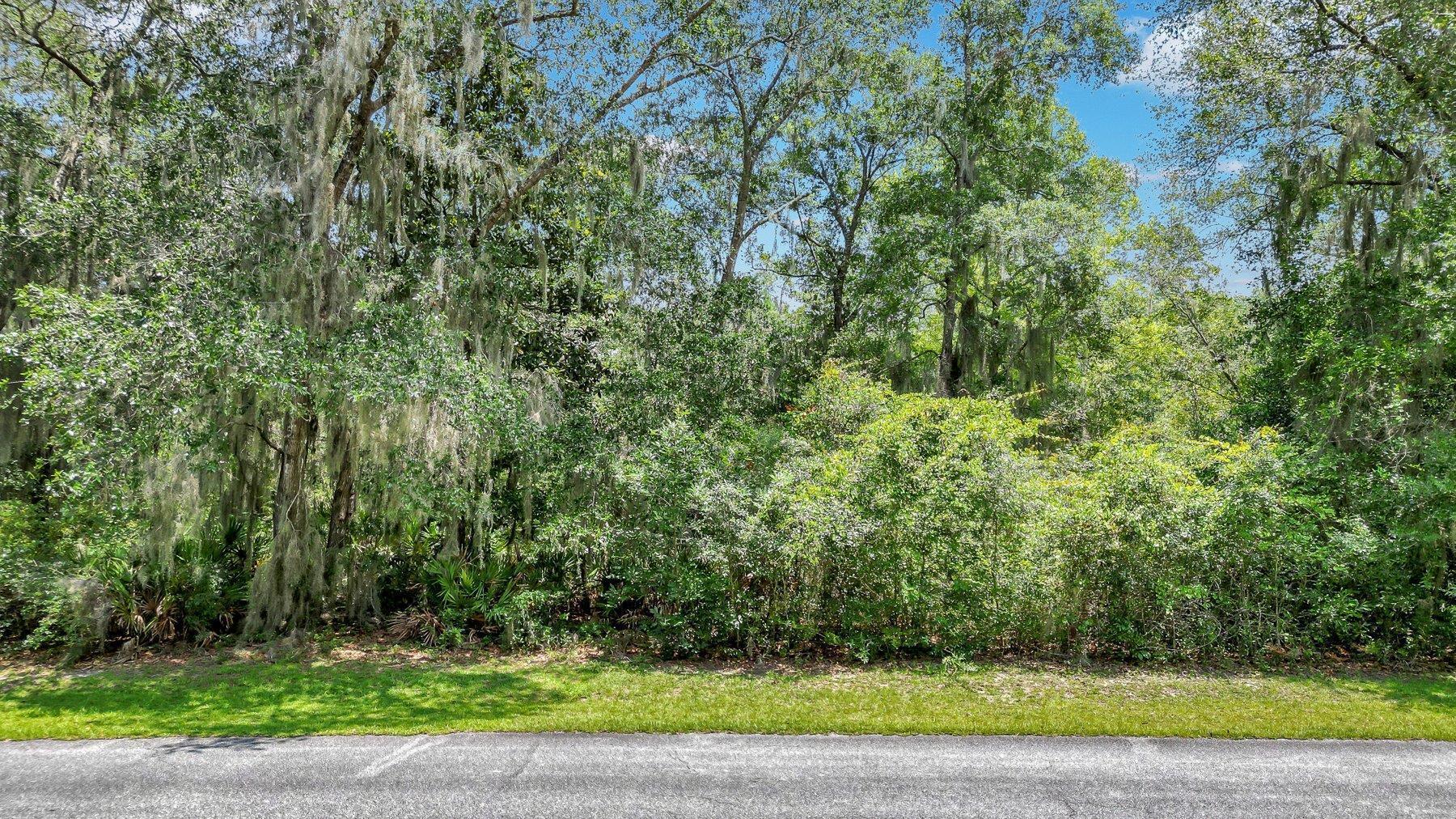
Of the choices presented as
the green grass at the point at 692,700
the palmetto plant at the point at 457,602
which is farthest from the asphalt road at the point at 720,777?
the palmetto plant at the point at 457,602

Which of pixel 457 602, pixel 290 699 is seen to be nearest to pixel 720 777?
pixel 290 699

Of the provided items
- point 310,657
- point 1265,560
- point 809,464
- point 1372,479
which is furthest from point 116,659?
point 1372,479

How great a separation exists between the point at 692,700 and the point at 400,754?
95.7 inches

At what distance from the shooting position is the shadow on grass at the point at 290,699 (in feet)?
19.9

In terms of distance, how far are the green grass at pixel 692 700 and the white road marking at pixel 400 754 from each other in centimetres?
21

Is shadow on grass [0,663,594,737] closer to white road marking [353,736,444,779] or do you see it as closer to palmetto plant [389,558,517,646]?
white road marking [353,736,444,779]

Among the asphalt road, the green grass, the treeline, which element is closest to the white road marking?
the asphalt road

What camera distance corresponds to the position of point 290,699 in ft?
22.3

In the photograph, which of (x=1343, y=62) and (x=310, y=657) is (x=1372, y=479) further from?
(x=310, y=657)

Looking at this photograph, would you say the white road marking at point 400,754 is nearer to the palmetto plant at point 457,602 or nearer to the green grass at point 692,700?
the green grass at point 692,700

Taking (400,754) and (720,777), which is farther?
(400,754)

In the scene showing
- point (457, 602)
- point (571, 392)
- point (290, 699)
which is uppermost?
point (571, 392)

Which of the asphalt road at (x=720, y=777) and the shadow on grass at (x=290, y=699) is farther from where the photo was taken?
the shadow on grass at (x=290, y=699)

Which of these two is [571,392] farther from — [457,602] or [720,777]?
[720,777]
